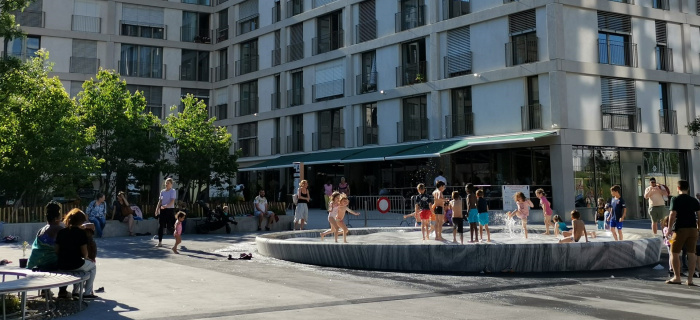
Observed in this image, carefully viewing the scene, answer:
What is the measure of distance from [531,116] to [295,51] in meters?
17.9

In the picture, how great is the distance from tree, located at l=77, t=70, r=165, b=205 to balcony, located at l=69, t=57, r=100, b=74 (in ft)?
46.5

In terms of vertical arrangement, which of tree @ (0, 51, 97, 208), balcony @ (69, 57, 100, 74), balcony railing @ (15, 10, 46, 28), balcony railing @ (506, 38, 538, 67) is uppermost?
balcony railing @ (15, 10, 46, 28)

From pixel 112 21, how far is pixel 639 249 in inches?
1529

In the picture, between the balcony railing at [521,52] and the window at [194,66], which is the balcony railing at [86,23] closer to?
the window at [194,66]

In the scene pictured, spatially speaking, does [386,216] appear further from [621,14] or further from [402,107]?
[621,14]

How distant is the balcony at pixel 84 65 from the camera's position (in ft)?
135

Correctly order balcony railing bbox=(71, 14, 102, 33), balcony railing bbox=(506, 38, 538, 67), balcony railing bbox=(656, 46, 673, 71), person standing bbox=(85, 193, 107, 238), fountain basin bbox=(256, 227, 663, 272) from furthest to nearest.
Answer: balcony railing bbox=(71, 14, 102, 33) < balcony railing bbox=(656, 46, 673, 71) < balcony railing bbox=(506, 38, 538, 67) < person standing bbox=(85, 193, 107, 238) < fountain basin bbox=(256, 227, 663, 272)

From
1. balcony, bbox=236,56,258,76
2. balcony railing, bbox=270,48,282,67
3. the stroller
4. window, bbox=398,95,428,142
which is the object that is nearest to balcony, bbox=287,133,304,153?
balcony railing, bbox=270,48,282,67

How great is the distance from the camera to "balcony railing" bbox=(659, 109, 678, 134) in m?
30.1

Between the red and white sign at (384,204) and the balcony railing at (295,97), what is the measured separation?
58.2ft

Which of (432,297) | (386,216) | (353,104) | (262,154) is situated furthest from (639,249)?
(262,154)

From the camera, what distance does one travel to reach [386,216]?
23906mm

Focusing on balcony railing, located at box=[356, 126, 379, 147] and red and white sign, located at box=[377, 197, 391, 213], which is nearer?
red and white sign, located at box=[377, 197, 391, 213]

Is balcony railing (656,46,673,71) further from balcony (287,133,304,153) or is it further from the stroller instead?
the stroller
